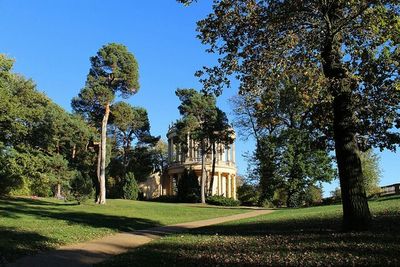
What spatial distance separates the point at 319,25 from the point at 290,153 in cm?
3562

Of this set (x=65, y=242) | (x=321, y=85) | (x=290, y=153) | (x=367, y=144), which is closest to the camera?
(x=321, y=85)

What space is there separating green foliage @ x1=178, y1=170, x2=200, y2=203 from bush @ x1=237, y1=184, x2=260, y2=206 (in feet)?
19.9

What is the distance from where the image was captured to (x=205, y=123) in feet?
181

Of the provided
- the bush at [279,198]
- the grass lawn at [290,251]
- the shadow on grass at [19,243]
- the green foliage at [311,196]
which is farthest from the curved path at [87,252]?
A: the bush at [279,198]

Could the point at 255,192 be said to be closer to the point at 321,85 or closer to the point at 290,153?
the point at 290,153

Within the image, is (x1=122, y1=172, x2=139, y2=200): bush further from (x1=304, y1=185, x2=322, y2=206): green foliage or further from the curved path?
the curved path

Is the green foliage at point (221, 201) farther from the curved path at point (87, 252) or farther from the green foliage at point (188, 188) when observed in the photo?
the curved path at point (87, 252)

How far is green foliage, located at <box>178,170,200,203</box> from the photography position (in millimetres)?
56094

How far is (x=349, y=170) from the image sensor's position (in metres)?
12.4

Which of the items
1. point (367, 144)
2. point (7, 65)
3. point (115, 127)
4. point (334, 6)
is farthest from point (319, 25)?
Answer: point (115, 127)

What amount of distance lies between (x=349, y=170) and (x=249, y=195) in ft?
153

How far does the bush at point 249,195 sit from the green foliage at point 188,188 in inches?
239

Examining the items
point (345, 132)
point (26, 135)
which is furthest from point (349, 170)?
point (26, 135)

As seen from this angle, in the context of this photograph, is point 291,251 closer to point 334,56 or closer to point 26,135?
point 334,56
